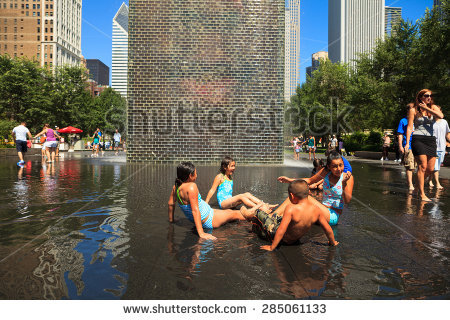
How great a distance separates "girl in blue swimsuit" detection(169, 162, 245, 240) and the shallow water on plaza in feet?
0.49

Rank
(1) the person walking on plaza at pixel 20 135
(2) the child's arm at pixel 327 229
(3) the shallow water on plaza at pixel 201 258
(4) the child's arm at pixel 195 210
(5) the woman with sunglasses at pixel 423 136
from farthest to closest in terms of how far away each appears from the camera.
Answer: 1. (1) the person walking on plaza at pixel 20 135
2. (5) the woman with sunglasses at pixel 423 136
3. (4) the child's arm at pixel 195 210
4. (2) the child's arm at pixel 327 229
5. (3) the shallow water on plaza at pixel 201 258

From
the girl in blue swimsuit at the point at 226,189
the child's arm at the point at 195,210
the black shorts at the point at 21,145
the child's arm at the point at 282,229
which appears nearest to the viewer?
the child's arm at the point at 282,229

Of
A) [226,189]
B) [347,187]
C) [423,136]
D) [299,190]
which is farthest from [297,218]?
[423,136]

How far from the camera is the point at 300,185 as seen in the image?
3822mm

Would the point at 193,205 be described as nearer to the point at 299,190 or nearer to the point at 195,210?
the point at 195,210

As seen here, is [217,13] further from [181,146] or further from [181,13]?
[181,146]

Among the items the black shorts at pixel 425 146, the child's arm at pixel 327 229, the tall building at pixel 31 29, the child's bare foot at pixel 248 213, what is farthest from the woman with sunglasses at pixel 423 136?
the tall building at pixel 31 29

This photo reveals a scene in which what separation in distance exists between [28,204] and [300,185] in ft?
16.3

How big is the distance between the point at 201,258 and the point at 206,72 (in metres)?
15.3

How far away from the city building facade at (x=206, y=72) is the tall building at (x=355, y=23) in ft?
366

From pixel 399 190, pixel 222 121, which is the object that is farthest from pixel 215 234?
pixel 222 121

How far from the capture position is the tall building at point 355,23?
122562 mm

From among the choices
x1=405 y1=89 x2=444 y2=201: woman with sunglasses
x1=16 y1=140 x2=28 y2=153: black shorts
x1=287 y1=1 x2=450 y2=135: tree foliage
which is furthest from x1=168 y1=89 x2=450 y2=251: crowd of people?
x1=287 y1=1 x2=450 y2=135: tree foliage

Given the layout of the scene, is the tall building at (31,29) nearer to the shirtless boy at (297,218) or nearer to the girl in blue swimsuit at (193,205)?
the girl in blue swimsuit at (193,205)
